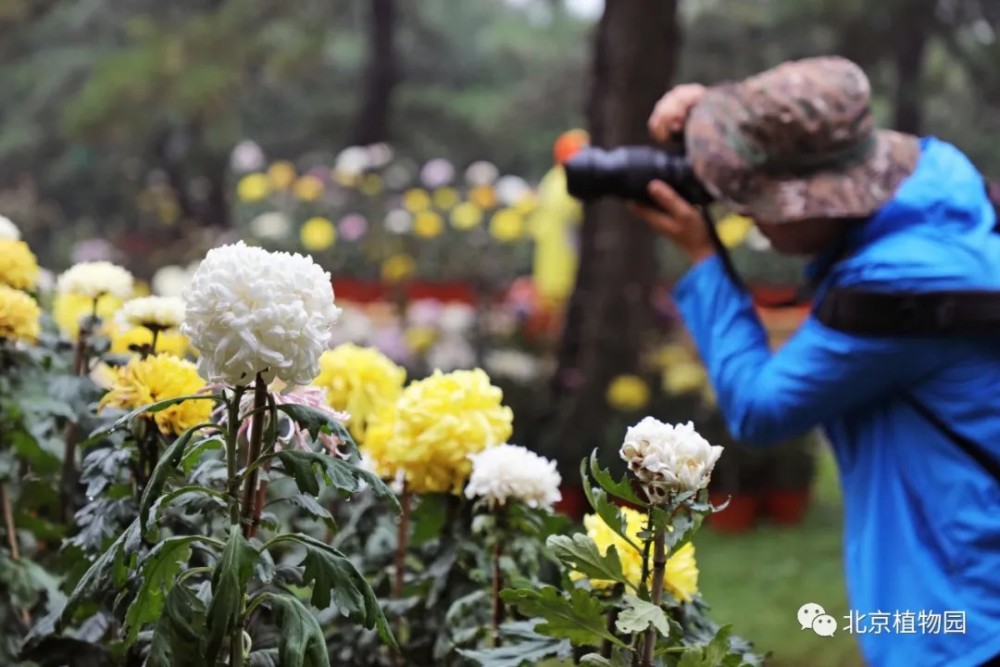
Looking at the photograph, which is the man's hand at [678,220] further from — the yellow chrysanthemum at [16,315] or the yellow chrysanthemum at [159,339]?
the yellow chrysanthemum at [16,315]

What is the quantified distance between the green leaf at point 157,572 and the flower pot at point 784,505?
470 cm

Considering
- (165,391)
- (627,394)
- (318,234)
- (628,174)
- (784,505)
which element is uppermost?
(628,174)

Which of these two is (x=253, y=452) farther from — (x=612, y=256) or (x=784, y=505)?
(x=784, y=505)

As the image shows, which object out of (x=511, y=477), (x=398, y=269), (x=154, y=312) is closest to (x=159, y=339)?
(x=154, y=312)

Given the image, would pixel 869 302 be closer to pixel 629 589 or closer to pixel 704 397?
pixel 629 589

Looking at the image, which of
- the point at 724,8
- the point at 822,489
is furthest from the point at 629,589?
the point at 724,8

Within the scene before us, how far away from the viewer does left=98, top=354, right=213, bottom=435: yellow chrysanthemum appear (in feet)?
4.72

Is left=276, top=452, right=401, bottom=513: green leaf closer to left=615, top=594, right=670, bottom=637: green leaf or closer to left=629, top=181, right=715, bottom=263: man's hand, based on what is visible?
left=615, top=594, right=670, bottom=637: green leaf

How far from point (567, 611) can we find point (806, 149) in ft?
3.01

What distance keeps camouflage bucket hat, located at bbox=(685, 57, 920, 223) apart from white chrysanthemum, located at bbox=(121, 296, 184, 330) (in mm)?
819

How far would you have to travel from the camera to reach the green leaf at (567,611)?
4.02 feet

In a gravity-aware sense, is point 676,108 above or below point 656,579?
above

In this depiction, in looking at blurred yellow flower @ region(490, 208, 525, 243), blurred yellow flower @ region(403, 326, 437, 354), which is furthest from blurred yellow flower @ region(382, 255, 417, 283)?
blurred yellow flower @ region(490, 208, 525, 243)

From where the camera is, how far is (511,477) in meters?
1.52
